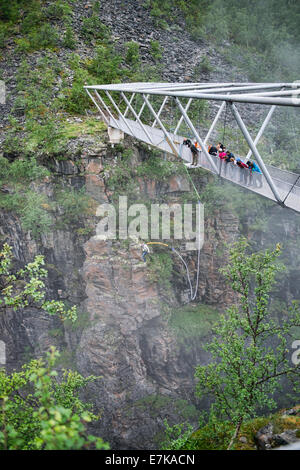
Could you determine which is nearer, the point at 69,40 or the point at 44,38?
the point at 44,38

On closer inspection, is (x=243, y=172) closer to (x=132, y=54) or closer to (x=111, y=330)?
(x=111, y=330)

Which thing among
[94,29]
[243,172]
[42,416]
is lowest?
[42,416]

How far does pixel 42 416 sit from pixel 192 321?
15894 millimetres

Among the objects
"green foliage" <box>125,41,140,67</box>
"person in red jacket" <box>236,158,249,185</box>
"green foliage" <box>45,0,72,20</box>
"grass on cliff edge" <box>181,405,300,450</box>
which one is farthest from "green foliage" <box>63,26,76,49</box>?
"grass on cliff edge" <box>181,405,300,450</box>

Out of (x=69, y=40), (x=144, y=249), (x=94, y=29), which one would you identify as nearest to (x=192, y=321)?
(x=144, y=249)

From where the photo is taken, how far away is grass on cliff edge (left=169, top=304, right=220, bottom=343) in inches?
739

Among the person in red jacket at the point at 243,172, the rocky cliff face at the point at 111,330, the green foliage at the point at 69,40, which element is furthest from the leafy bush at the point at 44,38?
the person in red jacket at the point at 243,172

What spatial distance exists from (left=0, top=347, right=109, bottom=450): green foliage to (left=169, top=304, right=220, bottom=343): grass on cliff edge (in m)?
11.2

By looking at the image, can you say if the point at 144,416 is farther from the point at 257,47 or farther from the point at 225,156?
the point at 257,47

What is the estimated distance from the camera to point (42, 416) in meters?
4.04

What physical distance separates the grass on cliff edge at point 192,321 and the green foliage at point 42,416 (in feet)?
36.8

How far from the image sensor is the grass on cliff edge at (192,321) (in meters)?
18.8

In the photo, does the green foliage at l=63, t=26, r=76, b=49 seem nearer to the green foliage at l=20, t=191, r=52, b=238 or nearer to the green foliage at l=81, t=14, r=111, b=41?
the green foliage at l=81, t=14, r=111, b=41
